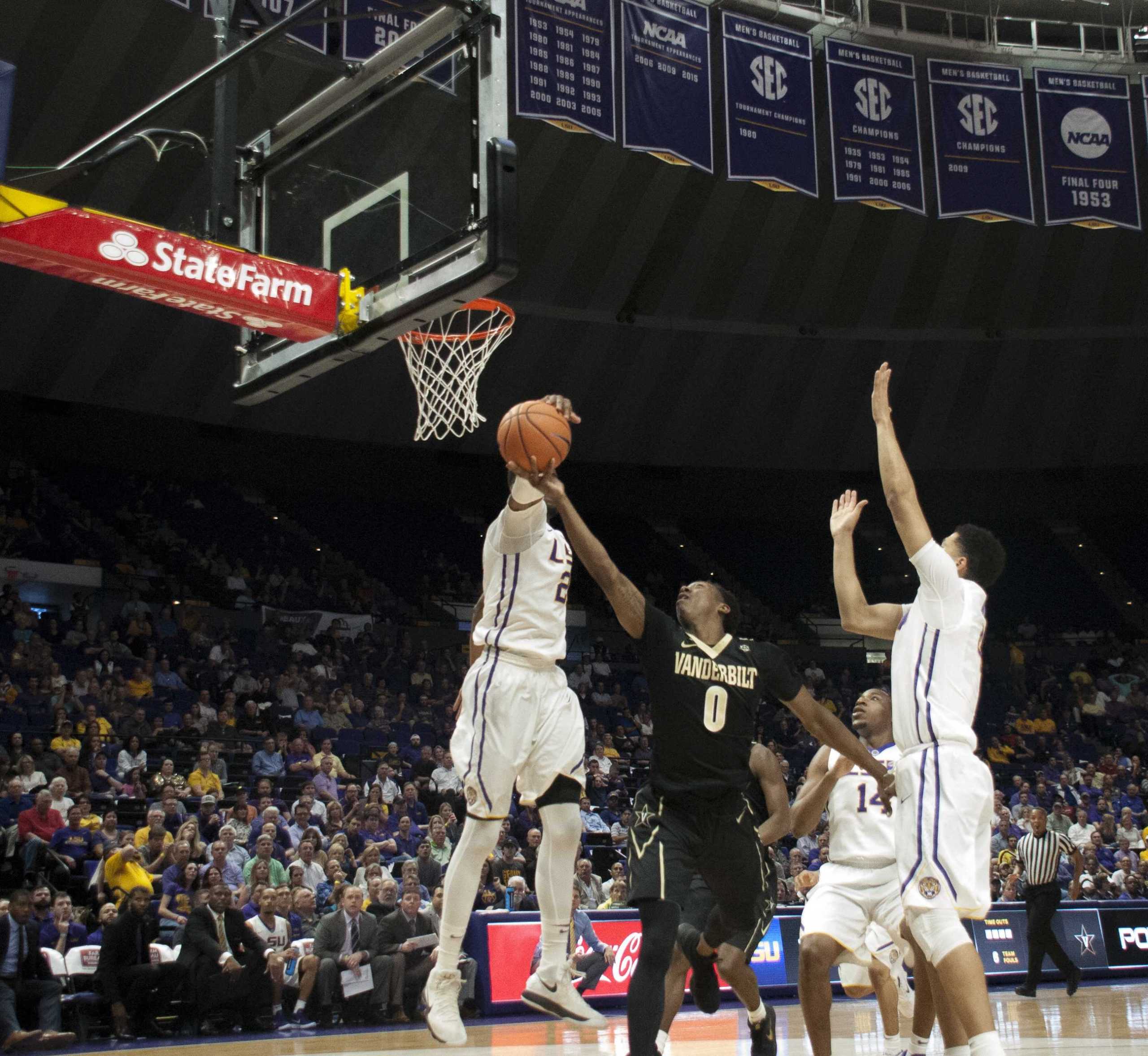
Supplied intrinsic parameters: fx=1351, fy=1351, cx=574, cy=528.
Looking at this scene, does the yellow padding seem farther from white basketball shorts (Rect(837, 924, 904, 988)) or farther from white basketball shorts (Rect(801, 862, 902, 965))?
white basketball shorts (Rect(837, 924, 904, 988))

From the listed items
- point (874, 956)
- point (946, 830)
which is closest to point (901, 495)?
point (946, 830)

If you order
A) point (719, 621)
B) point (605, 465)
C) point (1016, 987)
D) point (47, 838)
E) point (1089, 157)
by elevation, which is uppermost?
point (1089, 157)

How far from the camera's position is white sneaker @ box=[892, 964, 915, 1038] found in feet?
24.3

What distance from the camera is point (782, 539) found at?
30.8 metres

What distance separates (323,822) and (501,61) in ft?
31.3

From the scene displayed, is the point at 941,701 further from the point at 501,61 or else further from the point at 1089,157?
the point at 1089,157

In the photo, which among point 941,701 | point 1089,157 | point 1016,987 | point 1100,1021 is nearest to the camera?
point 941,701

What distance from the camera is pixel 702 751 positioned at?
5844 millimetres

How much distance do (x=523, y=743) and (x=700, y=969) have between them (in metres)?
1.73

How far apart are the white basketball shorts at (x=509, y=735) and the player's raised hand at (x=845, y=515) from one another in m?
1.31

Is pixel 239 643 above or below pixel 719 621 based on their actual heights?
above

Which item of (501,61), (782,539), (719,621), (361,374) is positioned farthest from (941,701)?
(782,539)

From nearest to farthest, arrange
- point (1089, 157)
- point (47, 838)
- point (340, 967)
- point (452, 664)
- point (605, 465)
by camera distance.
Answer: point (340, 967) → point (47, 838) → point (1089, 157) → point (452, 664) → point (605, 465)

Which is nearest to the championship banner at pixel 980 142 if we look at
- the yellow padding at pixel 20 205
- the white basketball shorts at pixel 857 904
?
the white basketball shorts at pixel 857 904
